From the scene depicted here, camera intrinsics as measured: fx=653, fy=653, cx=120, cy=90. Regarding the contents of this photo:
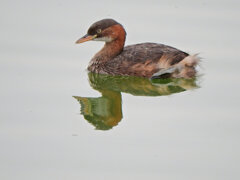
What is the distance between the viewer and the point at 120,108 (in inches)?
335

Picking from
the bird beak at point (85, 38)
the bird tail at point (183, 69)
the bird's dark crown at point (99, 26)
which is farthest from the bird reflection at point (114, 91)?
the bird's dark crown at point (99, 26)

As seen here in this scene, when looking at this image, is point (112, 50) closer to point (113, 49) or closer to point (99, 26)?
point (113, 49)

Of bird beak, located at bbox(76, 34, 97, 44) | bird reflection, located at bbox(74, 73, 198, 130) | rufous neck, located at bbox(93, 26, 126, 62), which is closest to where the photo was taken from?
bird reflection, located at bbox(74, 73, 198, 130)

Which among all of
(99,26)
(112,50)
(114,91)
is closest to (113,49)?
(112,50)

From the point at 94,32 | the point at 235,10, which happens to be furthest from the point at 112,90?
the point at 235,10

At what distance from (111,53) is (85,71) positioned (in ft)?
1.67

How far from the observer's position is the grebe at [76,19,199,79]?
9.58 metres

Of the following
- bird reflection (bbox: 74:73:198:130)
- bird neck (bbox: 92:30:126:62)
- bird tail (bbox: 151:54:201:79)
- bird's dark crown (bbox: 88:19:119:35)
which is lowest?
bird reflection (bbox: 74:73:198:130)

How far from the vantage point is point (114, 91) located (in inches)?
360

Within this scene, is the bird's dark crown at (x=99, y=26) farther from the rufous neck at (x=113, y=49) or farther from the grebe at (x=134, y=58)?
the rufous neck at (x=113, y=49)

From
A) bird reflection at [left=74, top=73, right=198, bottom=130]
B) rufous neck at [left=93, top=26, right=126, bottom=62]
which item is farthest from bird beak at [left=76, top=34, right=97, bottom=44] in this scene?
bird reflection at [left=74, top=73, right=198, bottom=130]

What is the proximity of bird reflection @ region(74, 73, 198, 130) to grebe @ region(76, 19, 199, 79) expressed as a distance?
106mm

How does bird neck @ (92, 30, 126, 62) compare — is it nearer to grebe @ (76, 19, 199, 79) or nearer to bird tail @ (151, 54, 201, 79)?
grebe @ (76, 19, 199, 79)

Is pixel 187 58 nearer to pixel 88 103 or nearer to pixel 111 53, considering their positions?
pixel 111 53
